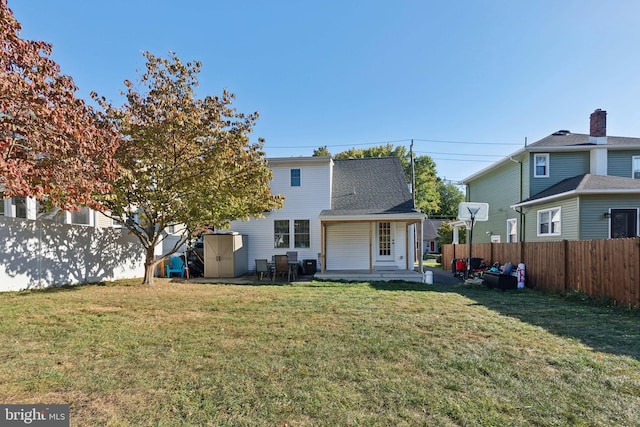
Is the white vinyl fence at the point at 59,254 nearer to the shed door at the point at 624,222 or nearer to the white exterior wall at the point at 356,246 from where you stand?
the white exterior wall at the point at 356,246

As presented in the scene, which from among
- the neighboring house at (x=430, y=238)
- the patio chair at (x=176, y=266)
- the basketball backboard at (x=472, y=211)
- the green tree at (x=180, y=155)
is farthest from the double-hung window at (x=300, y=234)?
the neighboring house at (x=430, y=238)

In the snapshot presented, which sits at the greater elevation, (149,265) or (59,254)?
(59,254)

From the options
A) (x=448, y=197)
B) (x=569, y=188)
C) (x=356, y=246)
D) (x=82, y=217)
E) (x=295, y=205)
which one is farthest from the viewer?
(x=448, y=197)

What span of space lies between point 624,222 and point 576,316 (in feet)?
29.2

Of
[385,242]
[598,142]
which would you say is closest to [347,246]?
[385,242]

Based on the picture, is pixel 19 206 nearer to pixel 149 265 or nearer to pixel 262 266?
pixel 149 265

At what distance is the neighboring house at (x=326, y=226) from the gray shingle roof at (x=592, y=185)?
609 cm

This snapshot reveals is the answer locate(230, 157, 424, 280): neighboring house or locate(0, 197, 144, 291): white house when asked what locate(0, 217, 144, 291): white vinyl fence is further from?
locate(230, 157, 424, 280): neighboring house

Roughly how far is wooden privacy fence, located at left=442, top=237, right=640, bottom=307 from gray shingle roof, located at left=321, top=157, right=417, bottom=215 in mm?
4253

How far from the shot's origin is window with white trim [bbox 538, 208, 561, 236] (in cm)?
1351

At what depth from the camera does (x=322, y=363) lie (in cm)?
394

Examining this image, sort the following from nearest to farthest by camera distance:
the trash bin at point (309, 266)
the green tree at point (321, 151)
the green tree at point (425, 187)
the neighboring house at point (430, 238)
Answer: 1. the trash bin at point (309, 266)
2. the green tree at point (425, 187)
3. the green tree at point (321, 151)
4. the neighboring house at point (430, 238)

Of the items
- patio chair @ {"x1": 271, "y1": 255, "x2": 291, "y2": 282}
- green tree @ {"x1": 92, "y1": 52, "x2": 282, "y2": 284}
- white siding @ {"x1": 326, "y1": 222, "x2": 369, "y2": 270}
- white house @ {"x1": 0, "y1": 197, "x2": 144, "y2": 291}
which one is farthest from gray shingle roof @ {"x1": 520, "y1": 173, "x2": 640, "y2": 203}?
white house @ {"x1": 0, "y1": 197, "x2": 144, "y2": 291}

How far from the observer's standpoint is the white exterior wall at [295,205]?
14.4 metres
